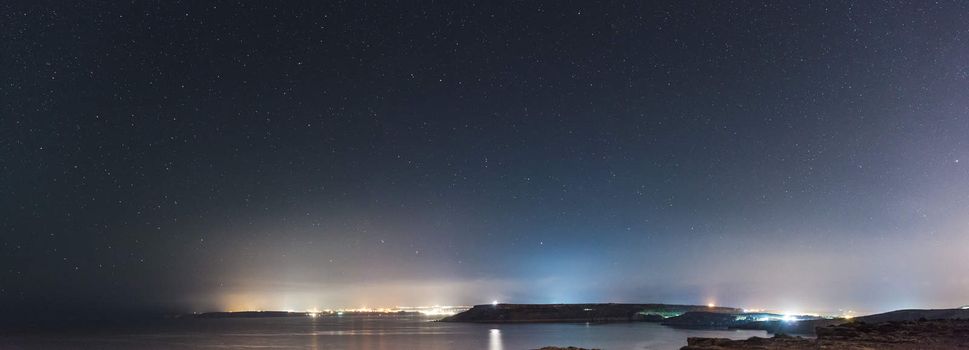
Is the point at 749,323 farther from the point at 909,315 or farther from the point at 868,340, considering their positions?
the point at 868,340

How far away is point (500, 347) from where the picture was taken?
6788 cm

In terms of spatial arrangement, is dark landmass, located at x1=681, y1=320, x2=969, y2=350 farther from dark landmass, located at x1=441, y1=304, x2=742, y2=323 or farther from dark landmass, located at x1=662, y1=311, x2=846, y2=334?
dark landmass, located at x1=441, y1=304, x2=742, y2=323

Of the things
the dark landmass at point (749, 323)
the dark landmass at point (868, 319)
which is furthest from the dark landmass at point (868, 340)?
the dark landmass at point (749, 323)

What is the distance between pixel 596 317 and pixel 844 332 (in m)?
151

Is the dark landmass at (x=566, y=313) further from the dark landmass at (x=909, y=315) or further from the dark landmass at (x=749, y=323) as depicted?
the dark landmass at (x=909, y=315)

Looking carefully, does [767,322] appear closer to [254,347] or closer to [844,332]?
[844,332]

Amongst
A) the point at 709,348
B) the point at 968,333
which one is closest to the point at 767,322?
the point at 968,333

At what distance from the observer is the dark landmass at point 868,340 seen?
31.4 metres

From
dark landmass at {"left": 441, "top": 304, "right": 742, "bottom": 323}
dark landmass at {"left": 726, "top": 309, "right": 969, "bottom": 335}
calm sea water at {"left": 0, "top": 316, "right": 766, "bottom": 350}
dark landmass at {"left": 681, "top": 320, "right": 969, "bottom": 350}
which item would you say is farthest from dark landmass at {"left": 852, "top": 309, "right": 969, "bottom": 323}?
dark landmass at {"left": 441, "top": 304, "right": 742, "bottom": 323}

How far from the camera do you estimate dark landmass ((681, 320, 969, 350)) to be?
103 feet

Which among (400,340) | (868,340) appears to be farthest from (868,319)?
(868,340)

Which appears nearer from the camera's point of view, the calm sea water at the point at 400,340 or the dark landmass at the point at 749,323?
the calm sea water at the point at 400,340

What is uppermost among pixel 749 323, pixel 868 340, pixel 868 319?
pixel 868 340

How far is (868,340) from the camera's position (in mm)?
35000
